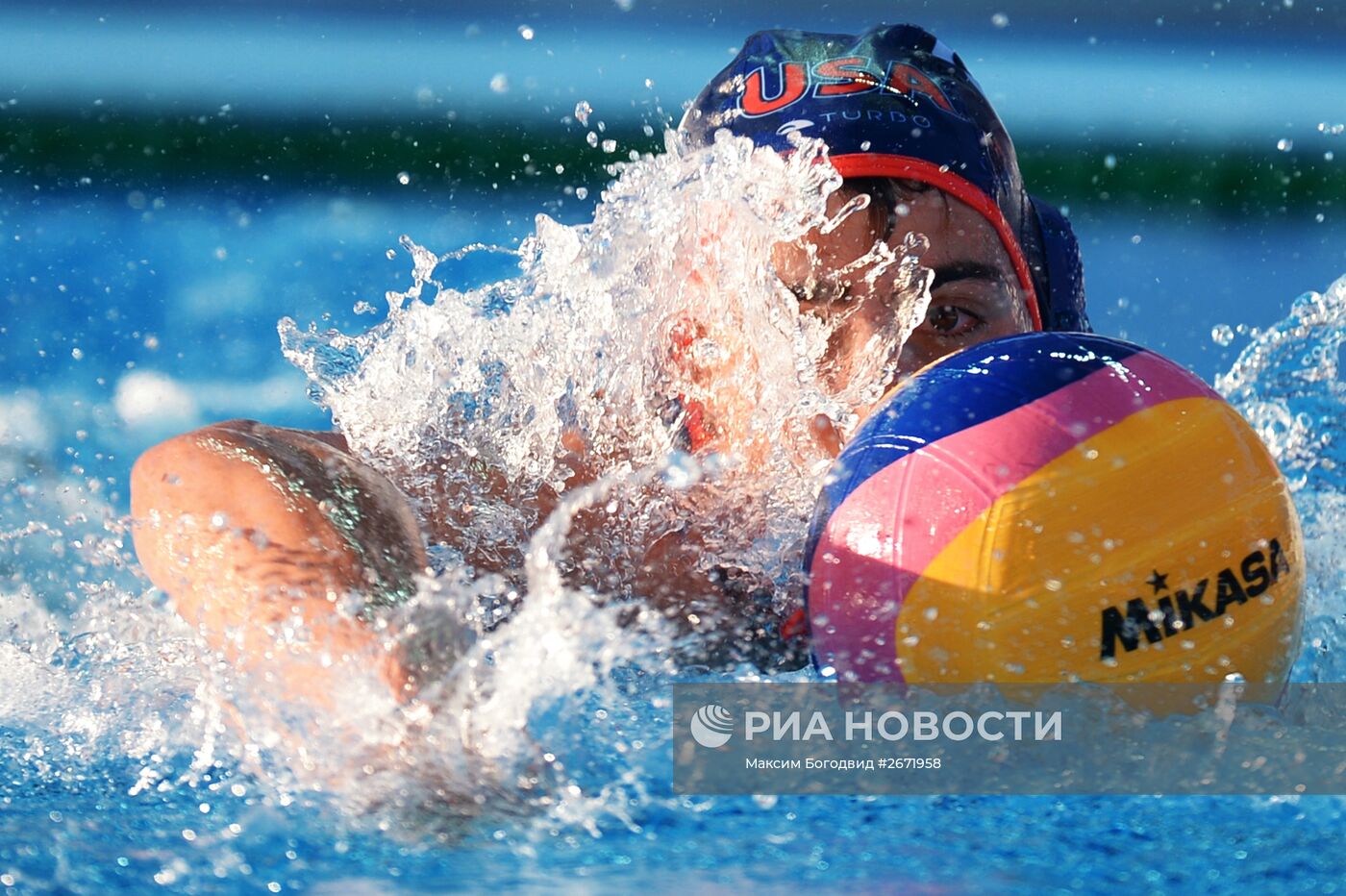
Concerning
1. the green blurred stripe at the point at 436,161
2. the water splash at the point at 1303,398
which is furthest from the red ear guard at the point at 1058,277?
Result: the green blurred stripe at the point at 436,161

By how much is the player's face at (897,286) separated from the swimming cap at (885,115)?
1.7 inches

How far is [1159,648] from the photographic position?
3.61 feet

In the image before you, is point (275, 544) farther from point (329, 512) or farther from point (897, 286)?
point (897, 286)

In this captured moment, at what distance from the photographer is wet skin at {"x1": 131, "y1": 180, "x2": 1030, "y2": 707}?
42.3 inches

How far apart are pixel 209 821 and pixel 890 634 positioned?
52 centimetres

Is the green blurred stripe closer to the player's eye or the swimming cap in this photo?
the swimming cap

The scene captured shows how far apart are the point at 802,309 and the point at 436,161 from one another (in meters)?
2.69

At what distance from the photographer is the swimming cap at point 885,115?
166cm

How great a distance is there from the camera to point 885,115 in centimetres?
168

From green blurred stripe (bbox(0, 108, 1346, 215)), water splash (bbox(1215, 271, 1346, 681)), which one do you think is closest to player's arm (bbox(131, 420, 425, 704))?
water splash (bbox(1215, 271, 1346, 681))

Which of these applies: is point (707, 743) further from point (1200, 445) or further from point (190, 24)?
point (190, 24)

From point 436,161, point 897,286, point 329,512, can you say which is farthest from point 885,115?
point 436,161

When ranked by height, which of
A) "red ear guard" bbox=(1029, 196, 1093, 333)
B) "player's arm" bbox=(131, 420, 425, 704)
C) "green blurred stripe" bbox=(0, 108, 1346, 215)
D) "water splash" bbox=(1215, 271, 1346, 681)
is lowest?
"player's arm" bbox=(131, 420, 425, 704)

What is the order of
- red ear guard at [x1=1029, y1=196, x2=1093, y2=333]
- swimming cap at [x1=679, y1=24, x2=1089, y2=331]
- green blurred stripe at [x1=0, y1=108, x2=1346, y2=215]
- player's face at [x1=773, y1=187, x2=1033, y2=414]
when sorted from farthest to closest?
green blurred stripe at [x1=0, y1=108, x2=1346, y2=215] → red ear guard at [x1=1029, y1=196, x2=1093, y2=333] → swimming cap at [x1=679, y1=24, x2=1089, y2=331] → player's face at [x1=773, y1=187, x2=1033, y2=414]
